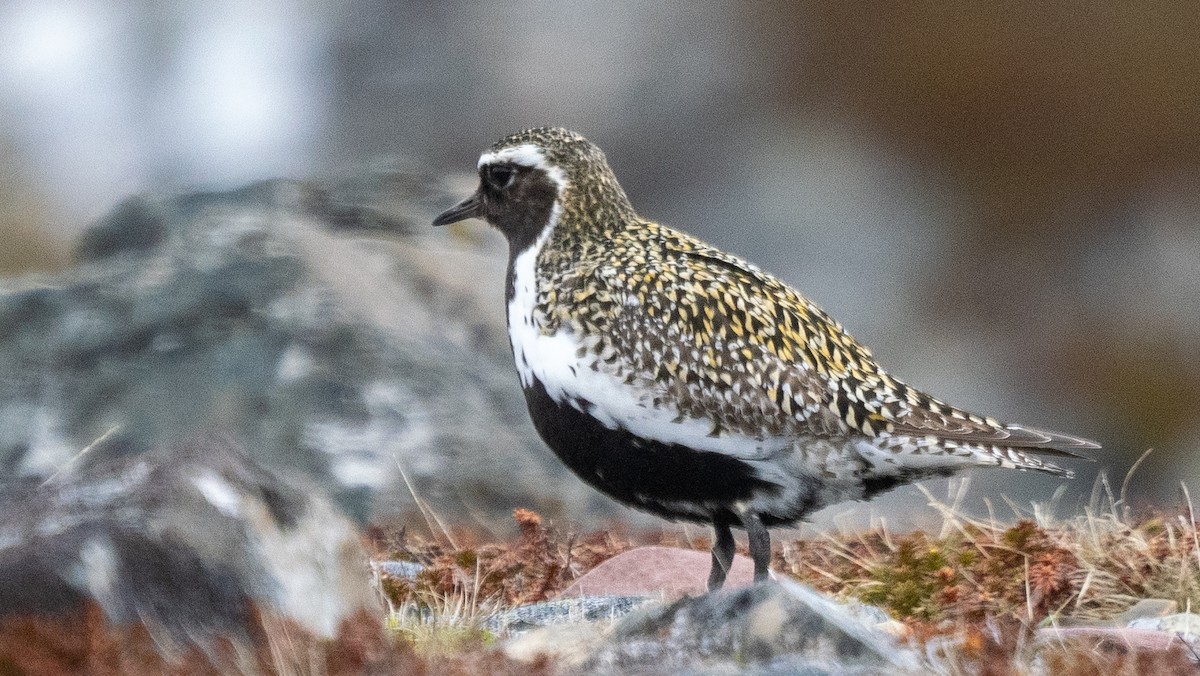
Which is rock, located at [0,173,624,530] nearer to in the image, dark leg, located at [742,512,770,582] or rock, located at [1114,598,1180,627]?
dark leg, located at [742,512,770,582]

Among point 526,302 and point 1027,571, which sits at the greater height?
point 526,302

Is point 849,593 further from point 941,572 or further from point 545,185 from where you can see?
point 545,185

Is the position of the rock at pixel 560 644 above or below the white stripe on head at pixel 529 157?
below

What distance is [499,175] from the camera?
213 inches

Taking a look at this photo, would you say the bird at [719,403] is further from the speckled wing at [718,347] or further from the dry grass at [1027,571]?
the dry grass at [1027,571]

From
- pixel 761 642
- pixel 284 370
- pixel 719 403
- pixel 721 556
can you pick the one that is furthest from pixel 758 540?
pixel 284 370

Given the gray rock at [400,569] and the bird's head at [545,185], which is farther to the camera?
the gray rock at [400,569]

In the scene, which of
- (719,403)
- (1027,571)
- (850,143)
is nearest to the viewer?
(719,403)

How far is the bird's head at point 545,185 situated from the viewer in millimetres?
5258

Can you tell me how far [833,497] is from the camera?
4777 millimetres

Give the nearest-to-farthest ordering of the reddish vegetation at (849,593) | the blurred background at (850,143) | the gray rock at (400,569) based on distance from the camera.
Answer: the reddish vegetation at (849,593)
the gray rock at (400,569)
the blurred background at (850,143)

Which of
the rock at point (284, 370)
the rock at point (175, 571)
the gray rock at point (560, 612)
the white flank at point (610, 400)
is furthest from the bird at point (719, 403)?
the rock at point (284, 370)

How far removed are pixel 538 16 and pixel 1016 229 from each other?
5.59 m

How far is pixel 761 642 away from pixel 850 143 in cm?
1167
